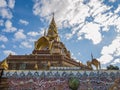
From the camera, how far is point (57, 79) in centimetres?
1877

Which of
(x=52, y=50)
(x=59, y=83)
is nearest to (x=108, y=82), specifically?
(x=59, y=83)

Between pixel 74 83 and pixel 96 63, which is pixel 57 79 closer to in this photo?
pixel 74 83

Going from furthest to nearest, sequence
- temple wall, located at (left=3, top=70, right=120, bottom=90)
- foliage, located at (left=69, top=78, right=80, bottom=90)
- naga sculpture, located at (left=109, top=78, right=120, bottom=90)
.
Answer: temple wall, located at (left=3, top=70, right=120, bottom=90) → foliage, located at (left=69, top=78, right=80, bottom=90) → naga sculpture, located at (left=109, top=78, right=120, bottom=90)

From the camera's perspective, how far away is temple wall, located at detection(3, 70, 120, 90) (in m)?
18.3

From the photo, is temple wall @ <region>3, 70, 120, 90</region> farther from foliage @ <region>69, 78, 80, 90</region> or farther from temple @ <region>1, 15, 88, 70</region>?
temple @ <region>1, 15, 88, 70</region>

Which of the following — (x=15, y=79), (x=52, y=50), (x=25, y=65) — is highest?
(x=52, y=50)

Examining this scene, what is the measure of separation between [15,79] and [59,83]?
4281 millimetres

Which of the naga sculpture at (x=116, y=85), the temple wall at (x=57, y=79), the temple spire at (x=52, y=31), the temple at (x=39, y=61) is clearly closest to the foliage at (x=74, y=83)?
the temple wall at (x=57, y=79)

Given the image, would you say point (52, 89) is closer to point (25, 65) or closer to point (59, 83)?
point (59, 83)

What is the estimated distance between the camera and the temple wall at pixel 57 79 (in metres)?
18.3

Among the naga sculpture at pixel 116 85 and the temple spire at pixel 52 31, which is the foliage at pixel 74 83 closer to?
the naga sculpture at pixel 116 85

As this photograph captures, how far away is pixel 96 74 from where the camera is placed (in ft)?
62.0

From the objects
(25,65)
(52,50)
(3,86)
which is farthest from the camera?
(52,50)

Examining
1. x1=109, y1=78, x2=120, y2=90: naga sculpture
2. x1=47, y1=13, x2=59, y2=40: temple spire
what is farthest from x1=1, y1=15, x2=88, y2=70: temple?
x1=109, y1=78, x2=120, y2=90: naga sculpture
